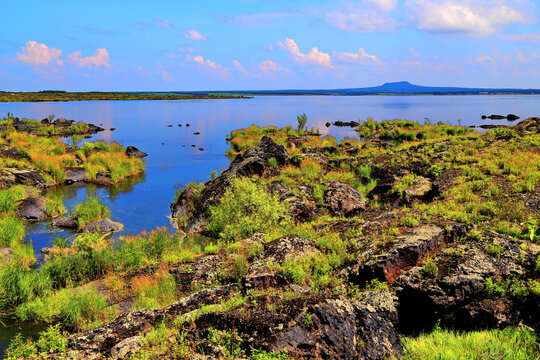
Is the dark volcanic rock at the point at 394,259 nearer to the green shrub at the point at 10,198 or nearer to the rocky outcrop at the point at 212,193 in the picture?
the rocky outcrop at the point at 212,193

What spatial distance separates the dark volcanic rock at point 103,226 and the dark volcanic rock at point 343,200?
13933 millimetres

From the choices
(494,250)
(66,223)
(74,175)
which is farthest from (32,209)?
(494,250)

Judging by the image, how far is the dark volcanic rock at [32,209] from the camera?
2248 cm

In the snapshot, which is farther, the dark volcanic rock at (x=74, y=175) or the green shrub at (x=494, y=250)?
the dark volcanic rock at (x=74, y=175)

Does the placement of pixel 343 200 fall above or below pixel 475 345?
above

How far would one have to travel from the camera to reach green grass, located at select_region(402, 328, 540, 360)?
6957 millimetres

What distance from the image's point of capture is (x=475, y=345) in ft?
24.3

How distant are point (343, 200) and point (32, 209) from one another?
2119 centimetres

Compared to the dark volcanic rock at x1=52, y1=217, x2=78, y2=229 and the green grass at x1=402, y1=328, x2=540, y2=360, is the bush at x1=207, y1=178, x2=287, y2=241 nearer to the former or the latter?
the dark volcanic rock at x1=52, y1=217, x2=78, y2=229

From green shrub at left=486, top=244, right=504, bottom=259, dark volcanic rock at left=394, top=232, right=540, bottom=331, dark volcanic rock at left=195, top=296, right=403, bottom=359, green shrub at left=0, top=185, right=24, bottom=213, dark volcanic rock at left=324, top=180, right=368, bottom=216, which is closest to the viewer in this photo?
dark volcanic rock at left=195, top=296, right=403, bottom=359

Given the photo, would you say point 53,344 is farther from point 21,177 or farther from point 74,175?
point 74,175

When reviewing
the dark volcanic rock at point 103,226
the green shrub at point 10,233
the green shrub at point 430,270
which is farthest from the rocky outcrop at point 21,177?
the green shrub at point 430,270

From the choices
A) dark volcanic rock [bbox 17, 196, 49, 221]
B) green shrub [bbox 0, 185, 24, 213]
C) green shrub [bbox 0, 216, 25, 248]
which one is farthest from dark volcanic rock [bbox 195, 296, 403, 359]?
green shrub [bbox 0, 185, 24, 213]

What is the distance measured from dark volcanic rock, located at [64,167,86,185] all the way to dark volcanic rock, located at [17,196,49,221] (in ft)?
31.8
